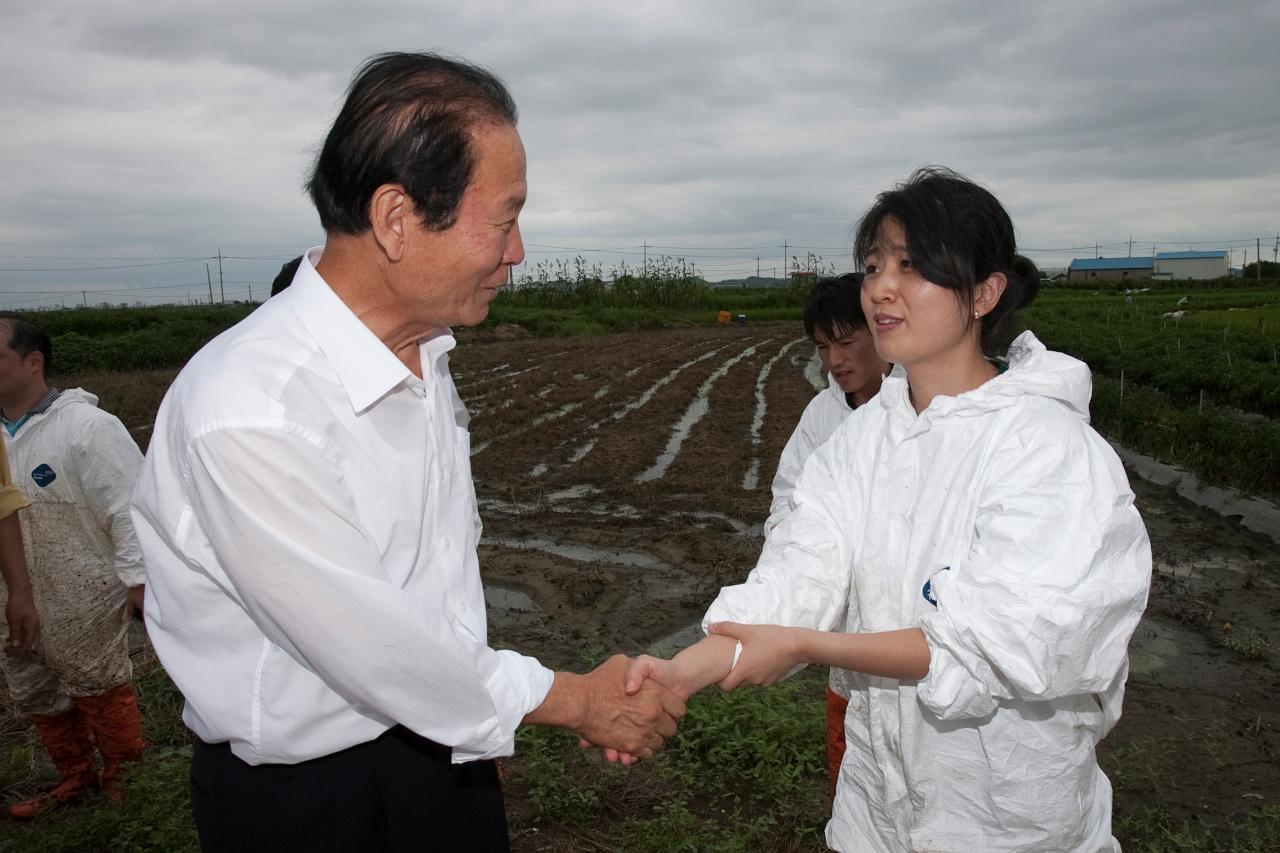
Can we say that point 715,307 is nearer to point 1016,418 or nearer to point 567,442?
point 567,442

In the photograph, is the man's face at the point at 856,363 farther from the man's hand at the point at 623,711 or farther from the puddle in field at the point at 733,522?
the puddle in field at the point at 733,522

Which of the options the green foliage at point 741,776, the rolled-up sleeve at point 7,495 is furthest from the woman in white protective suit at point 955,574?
the rolled-up sleeve at point 7,495

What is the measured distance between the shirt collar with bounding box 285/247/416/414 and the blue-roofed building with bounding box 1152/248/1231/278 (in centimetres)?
7575

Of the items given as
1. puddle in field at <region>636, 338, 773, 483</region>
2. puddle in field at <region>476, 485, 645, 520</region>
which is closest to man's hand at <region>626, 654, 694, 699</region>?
puddle in field at <region>476, 485, 645, 520</region>

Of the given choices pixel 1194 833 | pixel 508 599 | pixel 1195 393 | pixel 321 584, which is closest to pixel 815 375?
pixel 1195 393

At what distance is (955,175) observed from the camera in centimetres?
193

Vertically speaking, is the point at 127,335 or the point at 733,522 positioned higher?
the point at 127,335

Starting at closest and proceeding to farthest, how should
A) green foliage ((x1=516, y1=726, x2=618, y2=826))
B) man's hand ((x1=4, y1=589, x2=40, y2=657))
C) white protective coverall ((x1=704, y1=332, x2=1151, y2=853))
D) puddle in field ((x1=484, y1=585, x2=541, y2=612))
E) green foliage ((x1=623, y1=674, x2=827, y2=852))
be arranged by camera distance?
white protective coverall ((x1=704, y1=332, x2=1151, y2=853)) < green foliage ((x1=623, y1=674, x2=827, y2=852)) < green foliage ((x1=516, y1=726, x2=618, y2=826)) < man's hand ((x1=4, y1=589, x2=40, y2=657)) < puddle in field ((x1=484, y1=585, x2=541, y2=612))

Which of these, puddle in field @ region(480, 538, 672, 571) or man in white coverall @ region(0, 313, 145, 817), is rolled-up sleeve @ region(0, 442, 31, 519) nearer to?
man in white coverall @ region(0, 313, 145, 817)

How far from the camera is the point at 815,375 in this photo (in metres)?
17.2

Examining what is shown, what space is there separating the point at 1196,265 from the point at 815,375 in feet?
216

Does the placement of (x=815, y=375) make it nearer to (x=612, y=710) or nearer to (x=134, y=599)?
(x=134, y=599)

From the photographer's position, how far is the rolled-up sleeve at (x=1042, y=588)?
1493mm

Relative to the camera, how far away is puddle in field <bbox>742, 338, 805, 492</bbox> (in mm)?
8750
